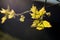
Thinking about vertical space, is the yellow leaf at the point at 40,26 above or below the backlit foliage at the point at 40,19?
below

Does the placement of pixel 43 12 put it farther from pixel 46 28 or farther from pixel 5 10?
pixel 5 10

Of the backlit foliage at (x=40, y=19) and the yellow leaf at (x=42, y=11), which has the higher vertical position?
the yellow leaf at (x=42, y=11)

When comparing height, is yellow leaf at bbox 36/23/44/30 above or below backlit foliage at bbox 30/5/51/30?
below

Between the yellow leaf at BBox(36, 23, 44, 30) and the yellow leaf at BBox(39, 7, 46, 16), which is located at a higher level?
→ the yellow leaf at BBox(39, 7, 46, 16)

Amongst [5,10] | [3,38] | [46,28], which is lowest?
[3,38]

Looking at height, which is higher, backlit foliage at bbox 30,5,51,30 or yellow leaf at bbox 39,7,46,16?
yellow leaf at bbox 39,7,46,16

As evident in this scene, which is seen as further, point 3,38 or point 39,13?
point 3,38

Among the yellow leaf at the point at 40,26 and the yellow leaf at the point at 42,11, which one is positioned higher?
the yellow leaf at the point at 42,11

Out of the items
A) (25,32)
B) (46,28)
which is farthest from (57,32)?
(25,32)
